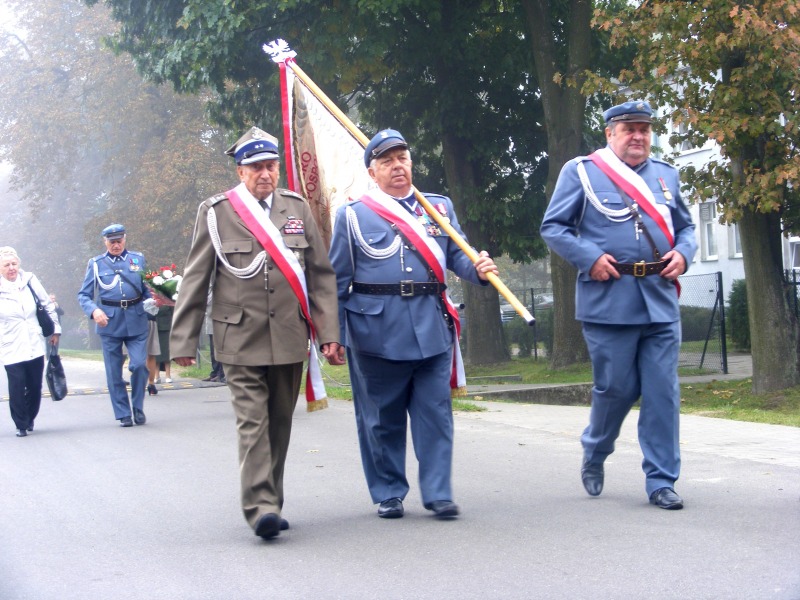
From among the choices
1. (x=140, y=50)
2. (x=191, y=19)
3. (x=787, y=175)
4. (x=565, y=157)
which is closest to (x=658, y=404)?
(x=787, y=175)

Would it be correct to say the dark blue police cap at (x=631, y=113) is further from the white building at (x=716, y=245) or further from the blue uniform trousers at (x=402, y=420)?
the white building at (x=716, y=245)

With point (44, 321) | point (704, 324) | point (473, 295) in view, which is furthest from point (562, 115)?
point (44, 321)

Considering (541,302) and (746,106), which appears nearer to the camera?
(746,106)

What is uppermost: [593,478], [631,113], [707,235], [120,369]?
[707,235]

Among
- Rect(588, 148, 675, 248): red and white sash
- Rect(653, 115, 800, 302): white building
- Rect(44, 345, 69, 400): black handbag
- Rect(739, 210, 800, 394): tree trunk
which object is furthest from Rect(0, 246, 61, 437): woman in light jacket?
Rect(653, 115, 800, 302): white building

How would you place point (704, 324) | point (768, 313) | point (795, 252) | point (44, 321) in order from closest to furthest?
→ point (44, 321) → point (768, 313) → point (704, 324) → point (795, 252)

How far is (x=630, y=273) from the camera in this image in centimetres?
646

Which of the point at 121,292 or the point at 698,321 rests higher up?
the point at 121,292

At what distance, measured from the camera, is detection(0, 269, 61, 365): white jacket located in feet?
39.7

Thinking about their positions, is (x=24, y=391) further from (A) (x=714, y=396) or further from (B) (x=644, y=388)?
(A) (x=714, y=396)

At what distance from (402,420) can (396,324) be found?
61 centimetres

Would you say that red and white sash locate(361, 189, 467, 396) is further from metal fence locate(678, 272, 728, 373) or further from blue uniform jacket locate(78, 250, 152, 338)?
metal fence locate(678, 272, 728, 373)

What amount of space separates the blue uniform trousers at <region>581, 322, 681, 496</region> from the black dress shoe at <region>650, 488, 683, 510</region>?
0.11 ft

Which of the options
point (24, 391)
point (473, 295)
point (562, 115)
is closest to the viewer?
point (24, 391)
